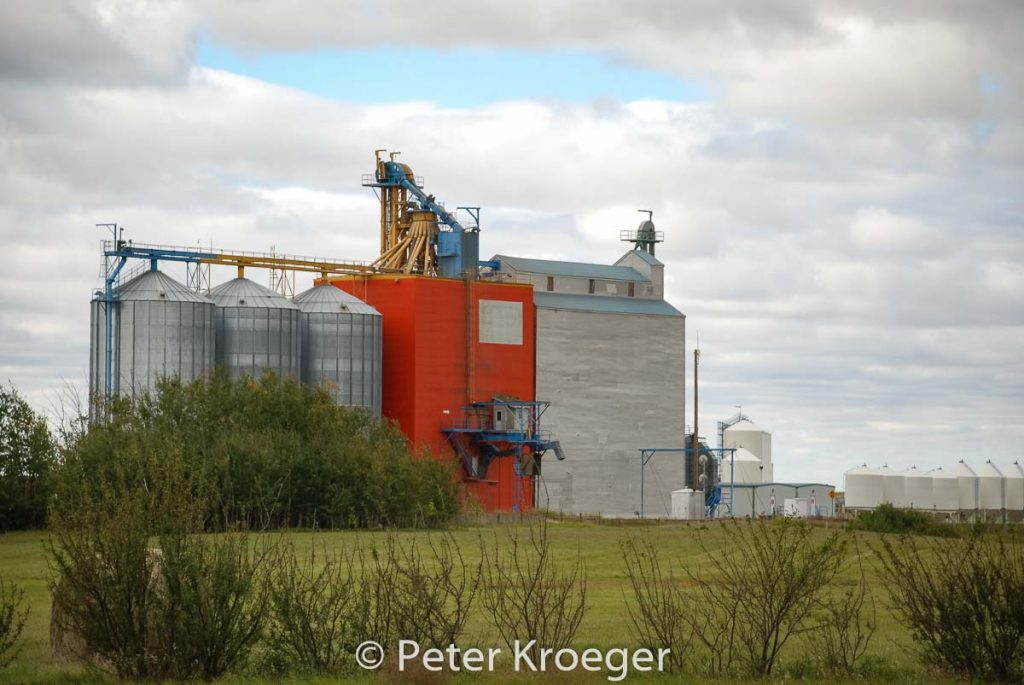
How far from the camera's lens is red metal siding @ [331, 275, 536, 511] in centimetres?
8612

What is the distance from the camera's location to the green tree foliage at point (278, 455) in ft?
196

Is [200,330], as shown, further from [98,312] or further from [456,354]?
[456,354]

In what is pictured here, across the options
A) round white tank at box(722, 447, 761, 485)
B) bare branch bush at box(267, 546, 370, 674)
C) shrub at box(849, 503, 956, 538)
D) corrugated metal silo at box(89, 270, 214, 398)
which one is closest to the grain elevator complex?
corrugated metal silo at box(89, 270, 214, 398)

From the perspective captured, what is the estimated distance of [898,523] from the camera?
54.4 meters

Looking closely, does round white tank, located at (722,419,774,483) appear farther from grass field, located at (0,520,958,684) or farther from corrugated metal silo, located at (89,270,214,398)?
grass field, located at (0,520,958,684)

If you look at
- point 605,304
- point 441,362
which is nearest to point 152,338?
point 441,362

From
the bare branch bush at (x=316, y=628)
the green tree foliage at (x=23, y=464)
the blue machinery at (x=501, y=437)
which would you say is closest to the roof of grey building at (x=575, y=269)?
the blue machinery at (x=501, y=437)

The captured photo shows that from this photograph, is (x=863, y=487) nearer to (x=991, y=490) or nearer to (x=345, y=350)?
(x=991, y=490)

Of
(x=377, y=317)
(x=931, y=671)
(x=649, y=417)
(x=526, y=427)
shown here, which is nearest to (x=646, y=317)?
Result: (x=649, y=417)

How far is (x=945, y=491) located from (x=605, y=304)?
27065 mm

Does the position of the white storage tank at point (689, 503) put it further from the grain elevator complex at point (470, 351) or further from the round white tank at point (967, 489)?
the round white tank at point (967, 489)

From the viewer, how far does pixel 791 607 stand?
68.7 ft

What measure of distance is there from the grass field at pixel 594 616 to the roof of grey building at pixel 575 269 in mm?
43052

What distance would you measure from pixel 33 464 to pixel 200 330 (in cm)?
1721
